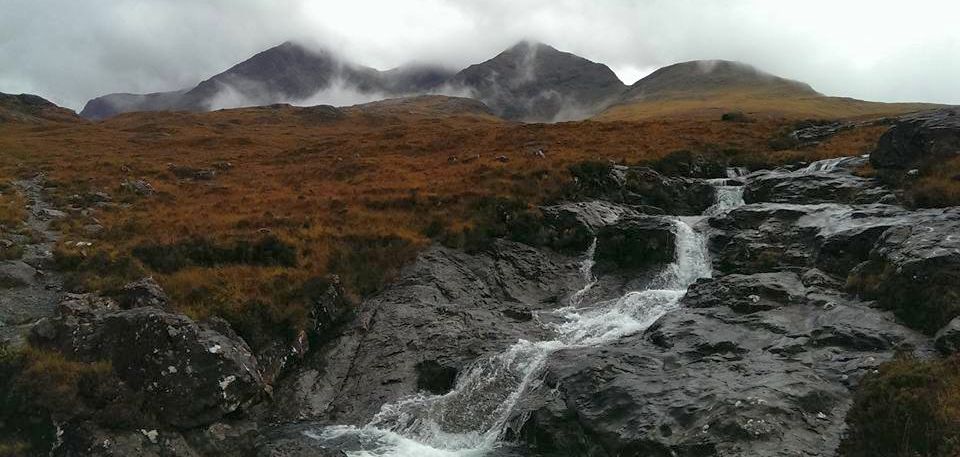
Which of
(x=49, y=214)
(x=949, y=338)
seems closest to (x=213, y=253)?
(x=49, y=214)

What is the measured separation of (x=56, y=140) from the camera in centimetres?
7569

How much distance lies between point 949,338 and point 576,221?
62.7ft

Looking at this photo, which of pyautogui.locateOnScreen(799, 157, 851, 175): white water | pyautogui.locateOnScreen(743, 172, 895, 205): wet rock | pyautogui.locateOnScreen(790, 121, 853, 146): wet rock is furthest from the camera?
pyautogui.locateOnScreen(790, 121, 853, 146): wet rock

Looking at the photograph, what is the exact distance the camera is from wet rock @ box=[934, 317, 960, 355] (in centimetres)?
1422

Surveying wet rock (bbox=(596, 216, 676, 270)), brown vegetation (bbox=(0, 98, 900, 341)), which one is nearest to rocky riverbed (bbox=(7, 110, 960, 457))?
wet rock (bbox=(596, 216, 676, 270))

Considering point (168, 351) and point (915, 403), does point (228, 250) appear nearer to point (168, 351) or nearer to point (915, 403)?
point (168, 351)

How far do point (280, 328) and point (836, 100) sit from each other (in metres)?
176

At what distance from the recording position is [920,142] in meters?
31.2

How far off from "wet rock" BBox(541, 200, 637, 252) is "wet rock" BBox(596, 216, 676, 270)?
38.9 inches

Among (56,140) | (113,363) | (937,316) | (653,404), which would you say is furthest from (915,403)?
(56,140)

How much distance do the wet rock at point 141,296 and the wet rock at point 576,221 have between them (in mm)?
18956

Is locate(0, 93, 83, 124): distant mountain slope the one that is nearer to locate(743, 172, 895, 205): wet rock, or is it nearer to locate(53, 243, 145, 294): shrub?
locate(53, 243, 145, 294): shrub

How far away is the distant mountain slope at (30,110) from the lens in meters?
105

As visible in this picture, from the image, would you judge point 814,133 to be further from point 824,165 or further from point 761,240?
point 761,240
